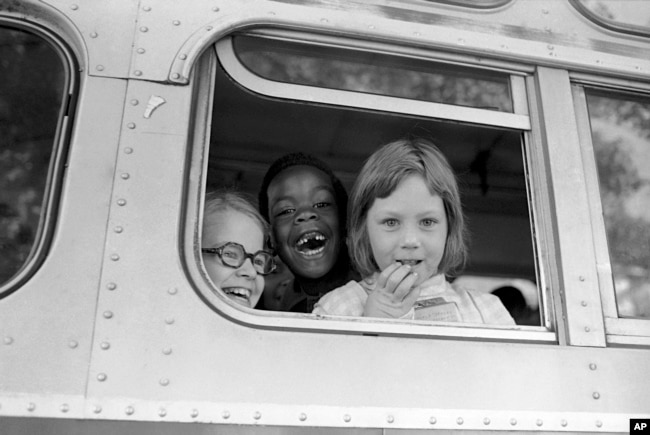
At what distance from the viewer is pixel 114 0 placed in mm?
1614

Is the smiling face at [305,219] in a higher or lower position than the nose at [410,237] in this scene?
higher

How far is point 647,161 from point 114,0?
1.63 m

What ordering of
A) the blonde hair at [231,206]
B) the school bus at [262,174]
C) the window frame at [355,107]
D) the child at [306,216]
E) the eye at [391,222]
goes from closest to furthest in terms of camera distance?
the school bus at [262,174]
the window frame at [355,107]
the blonde hair at [231,206]
the eye at [391,222]
the child at [306,216]

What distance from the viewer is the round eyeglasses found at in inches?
67.2

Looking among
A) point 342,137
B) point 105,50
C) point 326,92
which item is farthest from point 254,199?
point 105,50

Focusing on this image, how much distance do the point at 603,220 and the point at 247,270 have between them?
39.7 inches

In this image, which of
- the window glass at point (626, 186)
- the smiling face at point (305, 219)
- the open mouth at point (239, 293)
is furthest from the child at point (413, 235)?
the window glass at point (626, 186)

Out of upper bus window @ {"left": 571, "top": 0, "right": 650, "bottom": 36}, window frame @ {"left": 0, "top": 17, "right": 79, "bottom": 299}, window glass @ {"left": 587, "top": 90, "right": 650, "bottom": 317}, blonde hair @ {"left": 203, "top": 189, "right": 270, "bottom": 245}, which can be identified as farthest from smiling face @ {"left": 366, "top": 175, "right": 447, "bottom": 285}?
window frame @ {"left": 0, "top": 17, "right": 79, "bottom": 299}

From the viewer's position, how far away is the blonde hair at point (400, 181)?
191cm

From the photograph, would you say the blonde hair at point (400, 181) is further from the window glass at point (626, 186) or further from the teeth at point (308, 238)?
the window glass at point (626, 186)

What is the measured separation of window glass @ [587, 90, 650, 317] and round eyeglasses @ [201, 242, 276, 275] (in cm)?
98

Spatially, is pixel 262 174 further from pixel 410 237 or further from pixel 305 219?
pixel 410 237

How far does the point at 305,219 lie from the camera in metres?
2.07

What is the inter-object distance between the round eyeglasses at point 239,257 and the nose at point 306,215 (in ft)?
0.62
